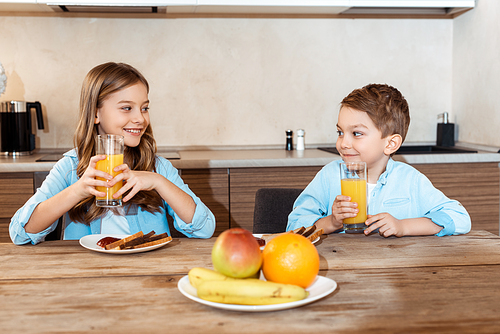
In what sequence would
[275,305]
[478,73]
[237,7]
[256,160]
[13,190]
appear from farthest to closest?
[478,73] < [237,7] < [256,160] < [13,190] < [275,305]

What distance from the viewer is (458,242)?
1.14 meters

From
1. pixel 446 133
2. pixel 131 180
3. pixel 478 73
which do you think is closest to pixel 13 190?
pixel 131 180

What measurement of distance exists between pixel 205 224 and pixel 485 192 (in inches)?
64.2

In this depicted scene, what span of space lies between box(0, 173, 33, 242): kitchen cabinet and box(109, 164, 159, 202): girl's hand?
117 centimetres

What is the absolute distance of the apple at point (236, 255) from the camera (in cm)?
71

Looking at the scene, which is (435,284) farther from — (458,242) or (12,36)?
(12,36)

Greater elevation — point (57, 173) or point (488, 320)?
point (57, 173)

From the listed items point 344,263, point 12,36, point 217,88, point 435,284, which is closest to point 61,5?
point 12,36

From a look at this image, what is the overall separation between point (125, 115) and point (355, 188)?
0.71 m

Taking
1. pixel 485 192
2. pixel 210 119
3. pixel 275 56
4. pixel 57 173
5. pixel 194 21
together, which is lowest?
pixel 485 192

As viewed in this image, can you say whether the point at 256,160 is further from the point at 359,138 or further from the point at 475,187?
the point at 475,187

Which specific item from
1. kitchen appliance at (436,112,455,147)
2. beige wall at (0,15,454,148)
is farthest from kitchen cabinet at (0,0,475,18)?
kitchen appliance at (436,112,455,147)

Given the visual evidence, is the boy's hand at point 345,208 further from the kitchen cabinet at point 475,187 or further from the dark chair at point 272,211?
the kitchen cabinet at point 475,187

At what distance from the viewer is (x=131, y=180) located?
1147 mm
